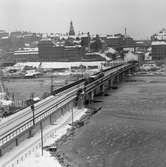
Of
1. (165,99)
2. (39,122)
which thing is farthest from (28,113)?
(165,99)

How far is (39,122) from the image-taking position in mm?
34438

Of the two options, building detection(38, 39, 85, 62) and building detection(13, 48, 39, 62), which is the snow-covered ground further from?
building detection(13, 48, 39, 62)

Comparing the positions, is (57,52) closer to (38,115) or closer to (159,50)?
(159,50)

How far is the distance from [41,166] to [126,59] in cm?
10945

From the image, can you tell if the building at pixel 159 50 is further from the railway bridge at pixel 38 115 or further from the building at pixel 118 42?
the railway bridge at pixel 38 115

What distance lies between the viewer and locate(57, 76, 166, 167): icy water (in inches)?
1088

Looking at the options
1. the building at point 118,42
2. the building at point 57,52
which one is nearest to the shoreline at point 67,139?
the building at point 57,52

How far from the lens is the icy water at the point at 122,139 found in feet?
90.7

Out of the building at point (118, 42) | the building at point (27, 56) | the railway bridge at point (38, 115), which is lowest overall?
the railway bridge at point (38, 115)

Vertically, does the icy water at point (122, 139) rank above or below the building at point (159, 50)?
below

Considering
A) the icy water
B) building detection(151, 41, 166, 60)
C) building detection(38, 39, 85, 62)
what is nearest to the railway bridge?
the icy water

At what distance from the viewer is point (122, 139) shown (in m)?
32.7

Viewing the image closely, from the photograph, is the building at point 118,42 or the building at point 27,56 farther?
the building at point 118,42

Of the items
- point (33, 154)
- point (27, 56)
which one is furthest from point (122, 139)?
point (27, 56)
